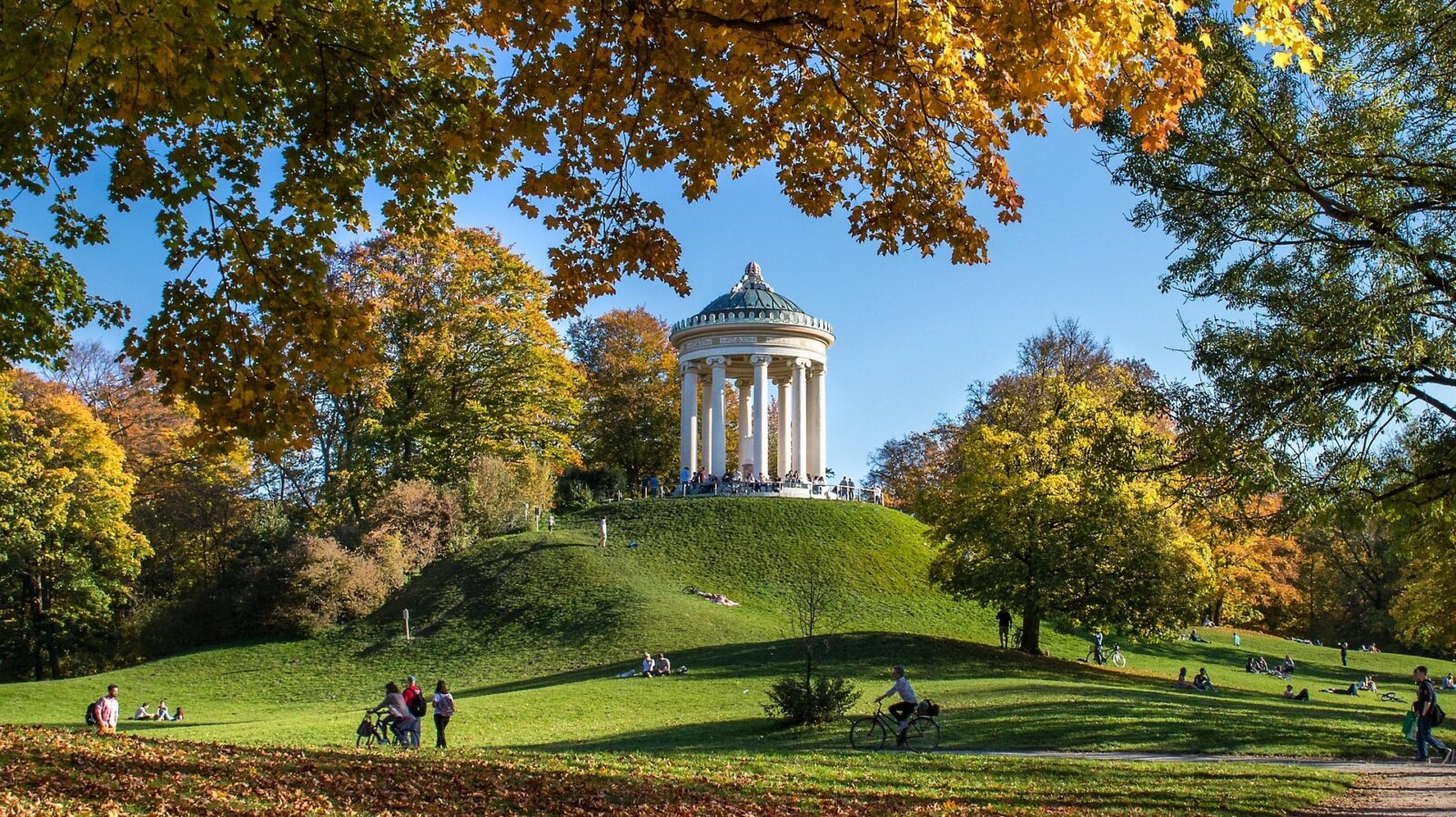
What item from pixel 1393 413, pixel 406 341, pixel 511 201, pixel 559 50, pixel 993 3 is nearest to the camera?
pixel 993 3

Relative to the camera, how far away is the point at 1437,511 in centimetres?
1228

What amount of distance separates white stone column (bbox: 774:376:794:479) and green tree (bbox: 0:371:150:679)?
26.6 meters

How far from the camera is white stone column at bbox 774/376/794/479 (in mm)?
50594

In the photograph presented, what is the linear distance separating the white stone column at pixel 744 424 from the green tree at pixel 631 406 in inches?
180

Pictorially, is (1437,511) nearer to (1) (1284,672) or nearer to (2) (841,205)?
(2) (841,205)

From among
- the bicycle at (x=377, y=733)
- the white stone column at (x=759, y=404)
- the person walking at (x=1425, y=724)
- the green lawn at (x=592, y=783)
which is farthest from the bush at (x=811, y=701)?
the white stone column at (x=759, y=404)

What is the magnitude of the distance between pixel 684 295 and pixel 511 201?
1.64 m

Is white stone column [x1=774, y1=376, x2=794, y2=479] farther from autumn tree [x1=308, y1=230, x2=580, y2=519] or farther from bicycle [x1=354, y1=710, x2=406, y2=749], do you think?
bicycle [x1=354, y1=710, x2=406, y2=749]

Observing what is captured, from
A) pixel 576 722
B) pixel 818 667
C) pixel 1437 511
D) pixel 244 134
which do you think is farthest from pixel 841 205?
pixel 818 667

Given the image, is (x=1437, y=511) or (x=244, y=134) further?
(x=1437, y=511)

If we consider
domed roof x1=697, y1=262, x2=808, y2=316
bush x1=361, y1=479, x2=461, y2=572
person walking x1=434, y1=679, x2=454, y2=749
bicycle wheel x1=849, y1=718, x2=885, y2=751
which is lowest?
bicycle wheel x1=849, y1=718, x2=885, y2=751

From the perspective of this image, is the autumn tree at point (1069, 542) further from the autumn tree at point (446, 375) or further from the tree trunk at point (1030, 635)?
the autumn tree at point (446, 375)

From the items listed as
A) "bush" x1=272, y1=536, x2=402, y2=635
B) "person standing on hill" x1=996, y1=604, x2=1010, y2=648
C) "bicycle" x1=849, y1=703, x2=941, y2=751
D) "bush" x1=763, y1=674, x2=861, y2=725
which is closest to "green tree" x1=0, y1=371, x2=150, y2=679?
"bush" x1=272, y1=536, x2=402, y2=635

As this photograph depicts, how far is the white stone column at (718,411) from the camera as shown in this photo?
4800 centimetres
